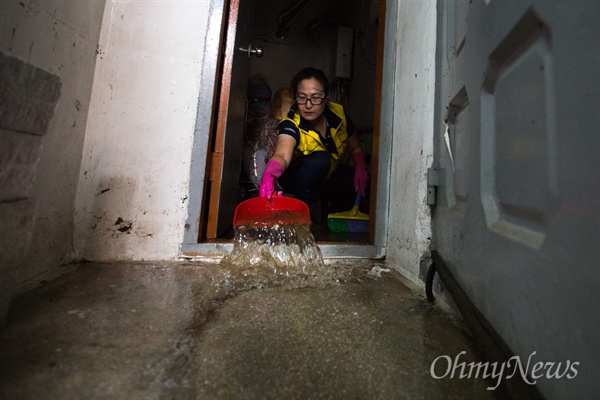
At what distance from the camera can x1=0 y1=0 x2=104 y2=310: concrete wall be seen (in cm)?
46

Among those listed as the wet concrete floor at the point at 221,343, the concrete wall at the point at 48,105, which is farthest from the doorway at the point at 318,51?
the wet concrete floor at the point at 221,343

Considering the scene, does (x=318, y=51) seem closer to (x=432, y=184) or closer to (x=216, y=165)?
(x=216, y=165)

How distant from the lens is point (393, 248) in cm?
101

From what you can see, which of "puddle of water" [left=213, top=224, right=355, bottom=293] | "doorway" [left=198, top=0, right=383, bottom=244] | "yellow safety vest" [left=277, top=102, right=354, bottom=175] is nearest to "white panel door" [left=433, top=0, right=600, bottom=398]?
"puddle of water" [left=213, top=224, right=355, bottom=293]

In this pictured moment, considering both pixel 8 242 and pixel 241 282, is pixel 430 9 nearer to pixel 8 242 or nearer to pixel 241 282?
pixel 241 282

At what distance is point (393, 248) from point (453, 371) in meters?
0.57

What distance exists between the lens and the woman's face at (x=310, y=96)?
1.56m

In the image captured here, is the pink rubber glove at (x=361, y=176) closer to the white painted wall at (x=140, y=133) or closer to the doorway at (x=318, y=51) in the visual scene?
the doorway at (x=318, y=51)

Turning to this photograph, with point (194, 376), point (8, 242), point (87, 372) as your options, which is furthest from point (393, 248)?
point (8, 242)

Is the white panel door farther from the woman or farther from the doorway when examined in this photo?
the doorway

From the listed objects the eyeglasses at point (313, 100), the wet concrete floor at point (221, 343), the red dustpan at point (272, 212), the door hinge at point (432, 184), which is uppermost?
the eyeglasses at point (313, 100)

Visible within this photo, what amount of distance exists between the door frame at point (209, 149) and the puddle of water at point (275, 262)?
63mm

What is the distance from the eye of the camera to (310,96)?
5.12ft

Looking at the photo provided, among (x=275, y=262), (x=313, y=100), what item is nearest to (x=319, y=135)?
(x=313, y=100)
